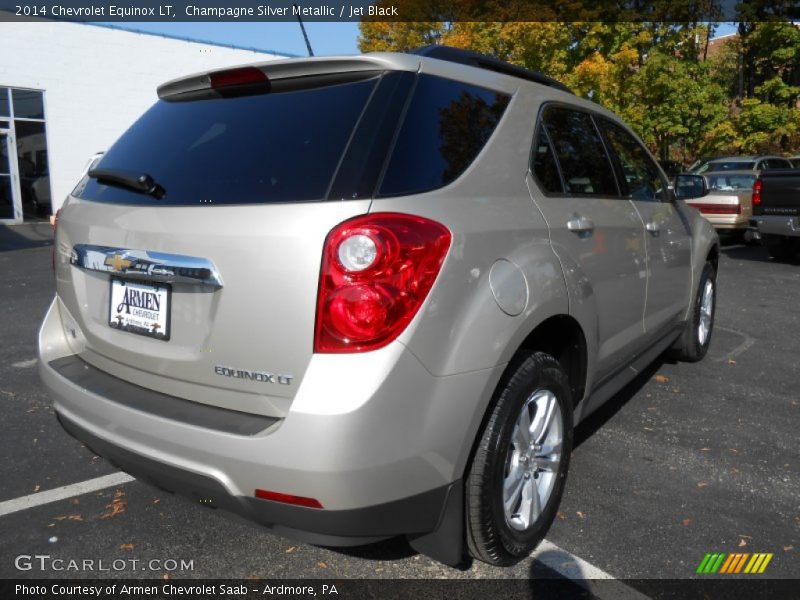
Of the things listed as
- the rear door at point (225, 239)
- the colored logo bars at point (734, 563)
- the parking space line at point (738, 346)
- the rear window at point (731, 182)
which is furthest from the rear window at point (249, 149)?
the rear window at point (731, 182)

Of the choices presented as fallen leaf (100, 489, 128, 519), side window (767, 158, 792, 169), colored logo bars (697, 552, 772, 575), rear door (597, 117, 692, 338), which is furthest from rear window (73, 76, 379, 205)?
side window (767, 158, 792, 169)

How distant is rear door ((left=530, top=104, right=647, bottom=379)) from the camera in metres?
2.82

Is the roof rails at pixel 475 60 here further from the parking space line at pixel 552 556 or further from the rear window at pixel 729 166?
the rear window at pixel 729 166

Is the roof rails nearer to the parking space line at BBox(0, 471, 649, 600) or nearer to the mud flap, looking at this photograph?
the mud flap

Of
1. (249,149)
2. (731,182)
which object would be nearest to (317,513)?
(249,149)

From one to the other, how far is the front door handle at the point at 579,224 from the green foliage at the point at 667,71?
16.2 meters

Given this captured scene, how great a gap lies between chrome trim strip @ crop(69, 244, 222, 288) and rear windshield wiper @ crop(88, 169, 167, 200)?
23cm

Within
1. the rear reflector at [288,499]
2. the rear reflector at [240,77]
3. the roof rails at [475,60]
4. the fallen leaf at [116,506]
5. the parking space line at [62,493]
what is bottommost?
the parking space line at [62,493]

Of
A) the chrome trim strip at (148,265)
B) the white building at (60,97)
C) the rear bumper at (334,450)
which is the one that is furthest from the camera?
the white building at (60,97)

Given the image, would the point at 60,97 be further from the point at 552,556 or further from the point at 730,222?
the point at 552,556

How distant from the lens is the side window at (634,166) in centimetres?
377

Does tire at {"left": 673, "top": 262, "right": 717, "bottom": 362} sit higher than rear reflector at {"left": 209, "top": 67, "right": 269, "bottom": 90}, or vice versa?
rear reflector at {"left": 209, "top": 67, "right": 269, "bottom": 90}

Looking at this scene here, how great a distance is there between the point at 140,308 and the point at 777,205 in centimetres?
1072

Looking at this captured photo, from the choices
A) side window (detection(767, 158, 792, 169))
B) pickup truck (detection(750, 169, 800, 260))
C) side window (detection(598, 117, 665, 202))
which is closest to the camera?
side window (detection(598, 117, 665, 202))
